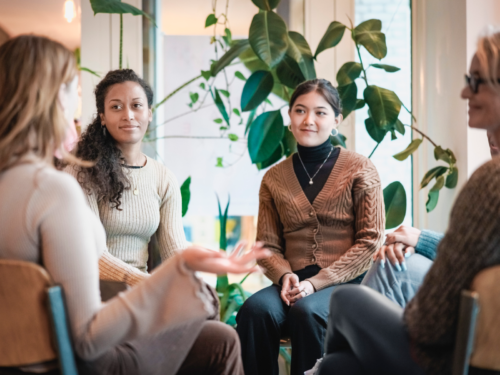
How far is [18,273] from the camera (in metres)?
0.93

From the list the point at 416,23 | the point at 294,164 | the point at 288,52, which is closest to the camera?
the point at 294,164

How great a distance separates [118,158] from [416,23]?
86.7 inches

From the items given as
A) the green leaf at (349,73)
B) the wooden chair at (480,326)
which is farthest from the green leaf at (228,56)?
the wooden chair at (480,326)

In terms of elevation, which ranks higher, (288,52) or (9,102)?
(288,52)

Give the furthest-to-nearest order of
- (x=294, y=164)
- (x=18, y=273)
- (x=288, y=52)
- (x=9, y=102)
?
(x=288, y=52), (x=294, y=164), (x=9, y=102), (x=18, y=273)

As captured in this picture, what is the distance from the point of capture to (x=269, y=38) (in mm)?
2494

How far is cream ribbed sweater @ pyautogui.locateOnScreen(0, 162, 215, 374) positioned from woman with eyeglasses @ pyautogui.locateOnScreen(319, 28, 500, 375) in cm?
41

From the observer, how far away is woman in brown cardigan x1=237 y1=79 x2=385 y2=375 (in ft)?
6.47

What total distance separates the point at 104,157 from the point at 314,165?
36.3 inches

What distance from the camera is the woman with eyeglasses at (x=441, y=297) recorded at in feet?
3.29

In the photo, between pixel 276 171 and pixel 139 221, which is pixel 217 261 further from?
pixel 276 171

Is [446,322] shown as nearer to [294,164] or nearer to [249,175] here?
[294,164]

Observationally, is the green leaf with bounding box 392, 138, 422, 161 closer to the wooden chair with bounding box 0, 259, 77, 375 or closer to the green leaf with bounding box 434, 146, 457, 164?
the green leaf with bounding box 434, 146, 457, 164

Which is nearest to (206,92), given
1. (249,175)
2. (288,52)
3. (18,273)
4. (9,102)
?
(249,175)
